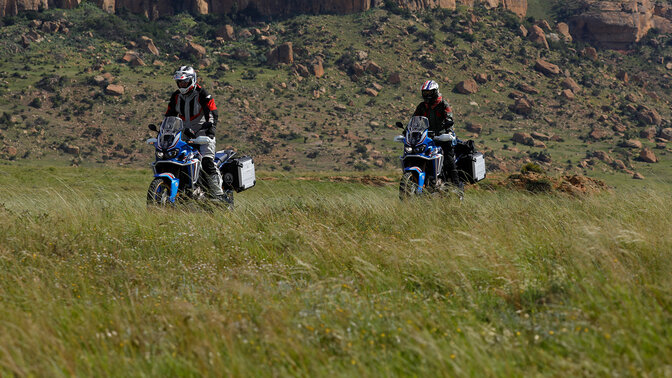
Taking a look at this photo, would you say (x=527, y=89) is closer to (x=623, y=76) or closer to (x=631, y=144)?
(x=631, y=144)

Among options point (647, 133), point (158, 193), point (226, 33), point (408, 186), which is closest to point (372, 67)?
point (226, 33)

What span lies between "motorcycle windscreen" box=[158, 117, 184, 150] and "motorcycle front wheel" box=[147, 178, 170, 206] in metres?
0.58

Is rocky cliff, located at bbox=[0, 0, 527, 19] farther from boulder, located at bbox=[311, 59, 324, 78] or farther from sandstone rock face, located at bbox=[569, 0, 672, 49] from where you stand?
boulder, located at bbox=[311, 59, 324, 78]

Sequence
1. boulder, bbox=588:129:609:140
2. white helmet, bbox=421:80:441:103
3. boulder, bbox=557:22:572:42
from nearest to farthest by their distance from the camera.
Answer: white helmet, bbox=421:80:441:103 → boulder, bbox=588:129:609:140 → boulder, bbox=557:22:572:42

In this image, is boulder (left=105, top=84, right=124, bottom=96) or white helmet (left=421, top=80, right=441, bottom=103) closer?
white helmet (left=421, top=80, right=441, bottom=103)

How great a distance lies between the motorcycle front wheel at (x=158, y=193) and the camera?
9.22 metres

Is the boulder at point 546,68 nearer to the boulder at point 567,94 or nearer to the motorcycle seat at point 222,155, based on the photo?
the boulder at point 567,94

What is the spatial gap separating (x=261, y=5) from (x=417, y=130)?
5706 inches

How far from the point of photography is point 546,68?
4702 inches

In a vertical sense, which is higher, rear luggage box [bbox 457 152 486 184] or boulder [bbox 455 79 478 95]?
rear luggage box [bbox 457 152 486 184]

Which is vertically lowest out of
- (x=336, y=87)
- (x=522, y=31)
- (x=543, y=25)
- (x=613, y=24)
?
(x=336, y=87)

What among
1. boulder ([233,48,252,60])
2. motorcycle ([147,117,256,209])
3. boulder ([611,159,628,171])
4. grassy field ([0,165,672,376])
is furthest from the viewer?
boulder ([233,48,252,60])

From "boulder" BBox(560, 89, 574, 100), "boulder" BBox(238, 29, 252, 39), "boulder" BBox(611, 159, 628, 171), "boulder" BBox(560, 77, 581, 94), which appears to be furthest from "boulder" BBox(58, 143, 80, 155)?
"boulder" BBox(560, 77, 581, 94)

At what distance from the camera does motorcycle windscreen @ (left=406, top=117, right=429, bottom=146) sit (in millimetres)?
10930
